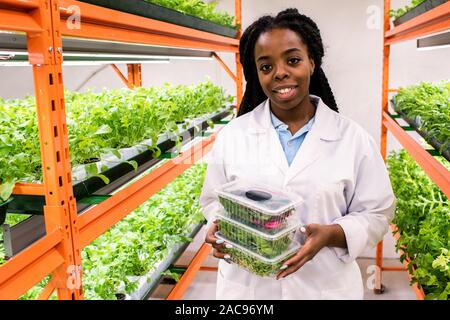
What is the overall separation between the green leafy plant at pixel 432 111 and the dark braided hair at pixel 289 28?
99 centimetres

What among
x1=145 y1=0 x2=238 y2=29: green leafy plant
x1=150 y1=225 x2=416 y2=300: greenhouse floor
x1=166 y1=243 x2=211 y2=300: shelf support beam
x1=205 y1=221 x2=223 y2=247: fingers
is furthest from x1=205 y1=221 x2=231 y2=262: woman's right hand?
x1=150 y1=225 x2=416 y2=300: greenhouse floor

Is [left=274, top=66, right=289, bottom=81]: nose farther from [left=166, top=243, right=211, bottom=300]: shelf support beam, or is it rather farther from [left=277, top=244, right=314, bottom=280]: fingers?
[left=166, top=243, right=211, bottom=300]: shelf support beam

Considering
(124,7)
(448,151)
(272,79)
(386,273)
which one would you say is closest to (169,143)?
(124,7)

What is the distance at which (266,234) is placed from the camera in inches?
57.8

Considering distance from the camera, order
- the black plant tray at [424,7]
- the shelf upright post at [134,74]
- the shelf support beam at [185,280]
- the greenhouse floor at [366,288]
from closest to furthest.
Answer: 1. the black plant tray at [424,7]
2. the shelf support beam at [185,280]
3. the shelf upright post at [134,74]
4. the greenhouse floor at [366,288]

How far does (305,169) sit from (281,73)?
359mm

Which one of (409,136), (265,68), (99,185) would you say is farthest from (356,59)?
(99,185)

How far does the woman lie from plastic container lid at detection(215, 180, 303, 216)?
59 millimetres

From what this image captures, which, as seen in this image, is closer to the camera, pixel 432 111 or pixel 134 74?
pixel 432 111

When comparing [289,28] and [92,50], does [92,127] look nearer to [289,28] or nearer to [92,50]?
[92,50]

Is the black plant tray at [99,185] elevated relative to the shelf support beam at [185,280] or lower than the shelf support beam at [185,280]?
elevated

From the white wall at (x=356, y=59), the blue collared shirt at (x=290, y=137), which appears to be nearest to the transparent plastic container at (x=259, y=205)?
the blue collared shirt at (x=290, y=137)

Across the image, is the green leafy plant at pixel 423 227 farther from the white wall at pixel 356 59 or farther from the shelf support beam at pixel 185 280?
the white wall at pixel 356 59

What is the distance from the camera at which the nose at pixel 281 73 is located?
63.6 inches
